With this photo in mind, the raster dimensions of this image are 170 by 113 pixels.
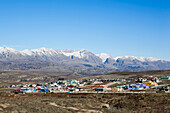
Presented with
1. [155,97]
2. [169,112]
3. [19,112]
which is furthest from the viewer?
[155,97]

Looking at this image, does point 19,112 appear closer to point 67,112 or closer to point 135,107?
point 67,112

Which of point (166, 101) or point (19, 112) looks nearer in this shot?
point (19, 112)

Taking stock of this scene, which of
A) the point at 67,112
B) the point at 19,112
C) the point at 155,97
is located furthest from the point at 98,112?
the point at 155,97

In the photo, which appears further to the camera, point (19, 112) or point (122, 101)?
point (122, 101)

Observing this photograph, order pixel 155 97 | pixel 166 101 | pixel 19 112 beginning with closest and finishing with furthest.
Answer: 1. pixel 19 112
2. pixel 166 101
3. pixel 155 97

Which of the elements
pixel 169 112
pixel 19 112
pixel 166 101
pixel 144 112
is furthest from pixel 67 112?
pixel 166 101

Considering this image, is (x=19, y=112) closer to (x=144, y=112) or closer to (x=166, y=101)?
(x=144, y=112)

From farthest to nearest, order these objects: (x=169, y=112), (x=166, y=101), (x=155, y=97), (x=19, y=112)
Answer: (x=155, y=97) < (x=166, y=101) < (x=169, y=112) < (x=19, y=112)
